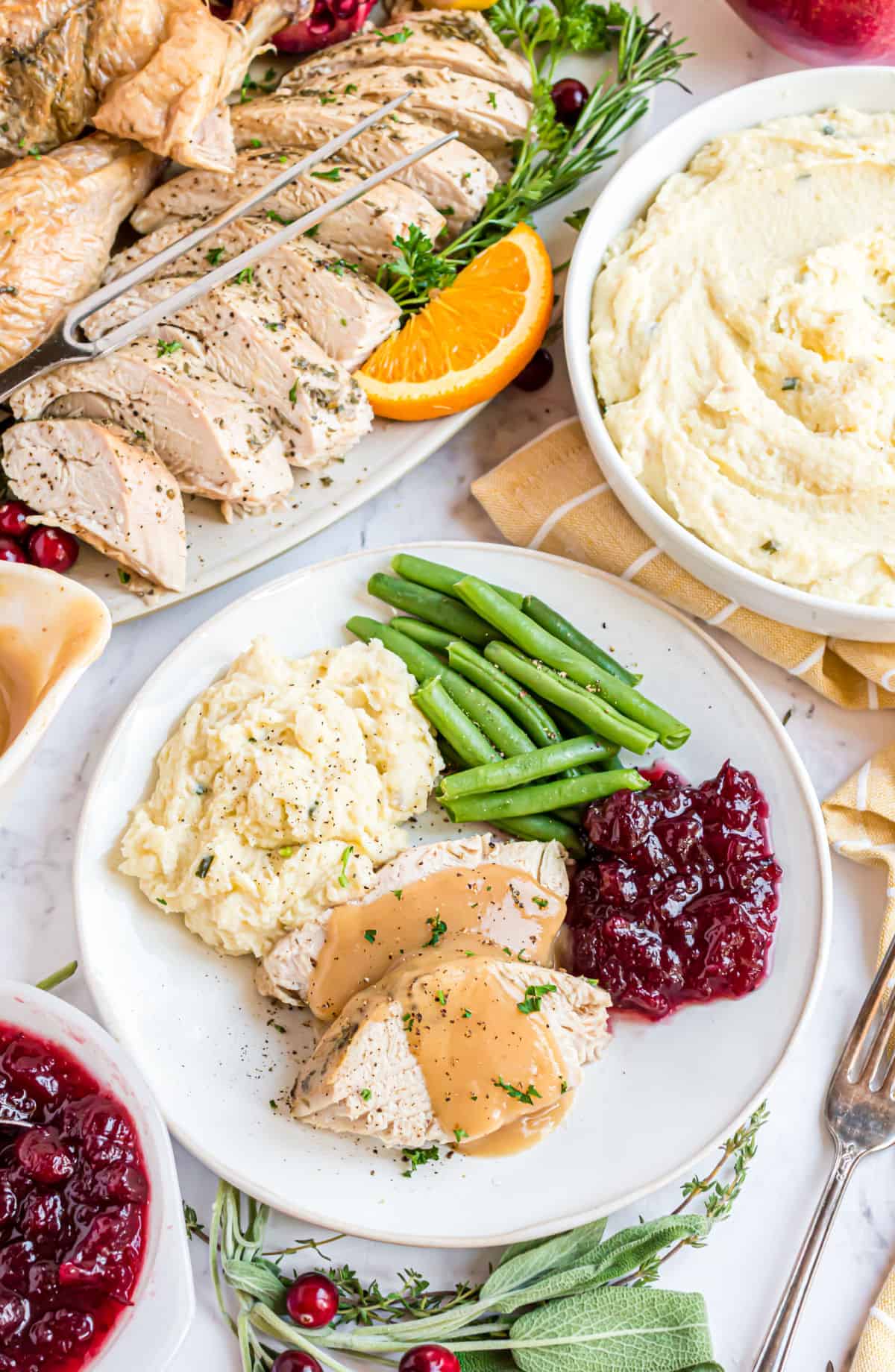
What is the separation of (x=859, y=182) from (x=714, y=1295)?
346cm

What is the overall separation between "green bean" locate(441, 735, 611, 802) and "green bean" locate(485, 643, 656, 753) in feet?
0.21

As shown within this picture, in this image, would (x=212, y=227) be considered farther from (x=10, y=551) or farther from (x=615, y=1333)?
(x=615, y=1333)

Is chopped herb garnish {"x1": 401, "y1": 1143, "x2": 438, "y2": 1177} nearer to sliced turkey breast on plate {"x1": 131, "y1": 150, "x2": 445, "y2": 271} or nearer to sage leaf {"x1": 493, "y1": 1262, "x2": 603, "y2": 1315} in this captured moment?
sage leaf {"x1": 493, "y1": 1262, "x2": 603, "y2": 1315}

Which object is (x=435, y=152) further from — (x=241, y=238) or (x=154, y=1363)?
(x=154, y=1363)

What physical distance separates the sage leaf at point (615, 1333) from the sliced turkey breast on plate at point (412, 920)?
939 mm

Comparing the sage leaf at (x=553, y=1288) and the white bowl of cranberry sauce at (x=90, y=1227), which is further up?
the white bowl of cranberry sauce at (x=90, y=1227)

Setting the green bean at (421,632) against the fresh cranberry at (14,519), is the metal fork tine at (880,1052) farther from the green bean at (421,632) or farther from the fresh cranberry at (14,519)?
the fresh cranberry at (14,519)

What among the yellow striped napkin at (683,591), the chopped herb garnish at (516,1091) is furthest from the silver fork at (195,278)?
the chopped herb garnish at (516,1091)

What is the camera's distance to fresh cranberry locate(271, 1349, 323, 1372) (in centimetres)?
325

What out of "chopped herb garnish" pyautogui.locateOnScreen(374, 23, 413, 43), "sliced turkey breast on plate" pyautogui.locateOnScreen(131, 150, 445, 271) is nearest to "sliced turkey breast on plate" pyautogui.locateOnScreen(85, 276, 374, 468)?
"sliced turkey breast on plate" pyautogui.locateOnScreen(131, 150, 445, 271)

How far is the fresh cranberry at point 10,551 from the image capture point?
3826 mm

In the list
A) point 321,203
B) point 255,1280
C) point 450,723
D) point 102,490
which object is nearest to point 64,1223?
point 255,1280

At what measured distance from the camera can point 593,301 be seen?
3.93 metres

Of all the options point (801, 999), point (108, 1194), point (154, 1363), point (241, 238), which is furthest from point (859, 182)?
point (154, 1363)
